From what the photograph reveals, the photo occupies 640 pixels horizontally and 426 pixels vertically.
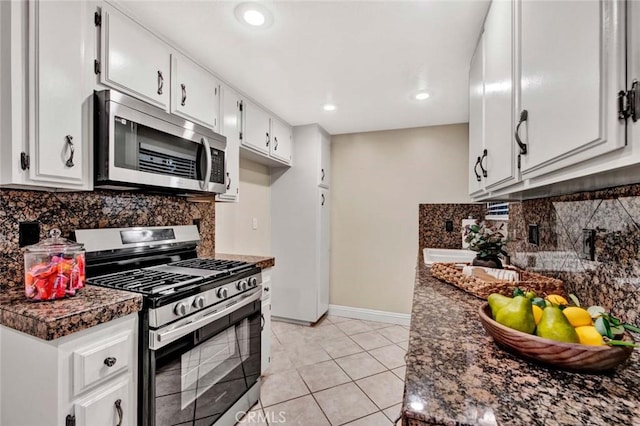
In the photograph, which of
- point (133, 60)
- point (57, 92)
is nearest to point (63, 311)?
point (57, 92)

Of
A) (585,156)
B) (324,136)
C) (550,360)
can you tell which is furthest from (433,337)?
(324,136)

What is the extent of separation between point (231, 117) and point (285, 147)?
3.16ft

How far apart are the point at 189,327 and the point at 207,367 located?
313 millimetres

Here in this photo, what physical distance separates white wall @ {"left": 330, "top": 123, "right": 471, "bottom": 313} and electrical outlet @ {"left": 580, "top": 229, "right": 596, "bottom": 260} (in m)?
2.20

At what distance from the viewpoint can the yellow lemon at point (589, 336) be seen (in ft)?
2.29

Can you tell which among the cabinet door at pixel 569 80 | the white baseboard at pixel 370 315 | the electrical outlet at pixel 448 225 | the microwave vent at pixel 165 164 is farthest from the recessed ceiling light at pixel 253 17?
the white baseboard at pixel 370 315

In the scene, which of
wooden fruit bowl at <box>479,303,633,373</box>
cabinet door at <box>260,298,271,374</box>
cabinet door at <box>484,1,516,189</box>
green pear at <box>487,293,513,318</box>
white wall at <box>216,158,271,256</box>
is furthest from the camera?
white wall at <box>216,158,271,256</box>

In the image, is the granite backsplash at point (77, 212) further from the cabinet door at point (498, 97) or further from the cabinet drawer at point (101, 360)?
the cabinet door at point (498, 97)

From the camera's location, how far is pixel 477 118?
5.31ft

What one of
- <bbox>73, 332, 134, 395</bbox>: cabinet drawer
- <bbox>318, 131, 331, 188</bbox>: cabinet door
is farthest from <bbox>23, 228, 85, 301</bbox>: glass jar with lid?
<bbox>318, 131, 331, 188</bbox>: cabinet door

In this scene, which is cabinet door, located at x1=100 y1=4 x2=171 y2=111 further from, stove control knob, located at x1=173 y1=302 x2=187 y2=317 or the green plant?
the green plant

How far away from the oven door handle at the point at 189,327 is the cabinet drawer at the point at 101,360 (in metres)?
0.09

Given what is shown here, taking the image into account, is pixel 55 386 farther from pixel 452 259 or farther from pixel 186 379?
pixel 452 259

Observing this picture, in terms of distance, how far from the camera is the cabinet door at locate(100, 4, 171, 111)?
4.58 feet
